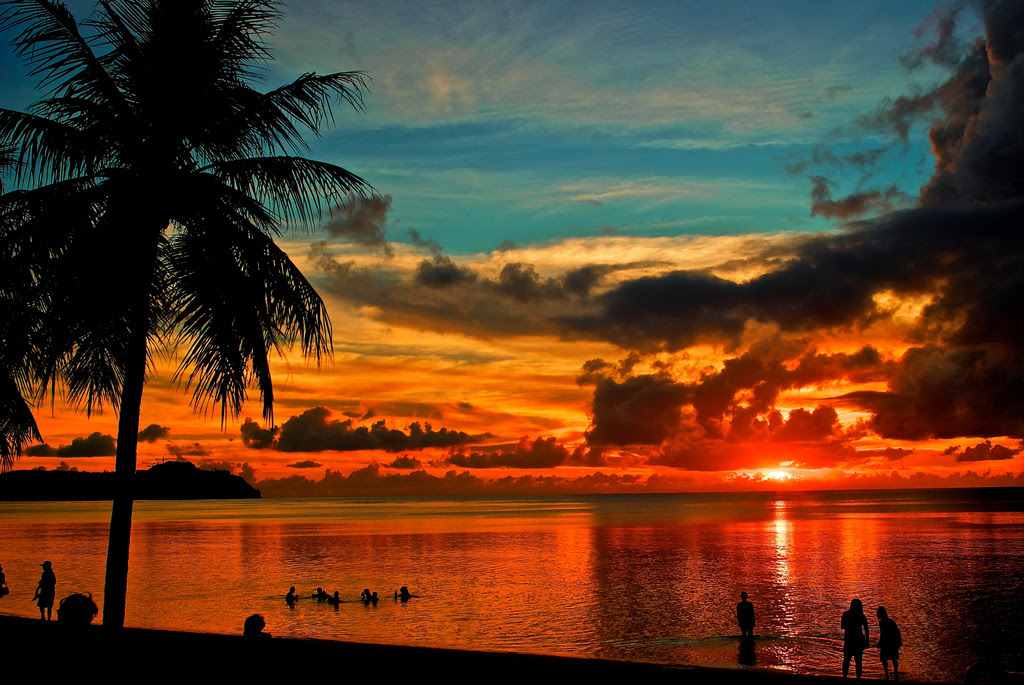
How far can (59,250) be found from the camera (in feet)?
36.8

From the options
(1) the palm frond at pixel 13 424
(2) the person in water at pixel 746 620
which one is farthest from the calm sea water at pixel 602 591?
(1) the palm frond at pixel 13 424

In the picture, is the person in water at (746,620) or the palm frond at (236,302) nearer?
the palm frond at (236,302)

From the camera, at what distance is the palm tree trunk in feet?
35.9

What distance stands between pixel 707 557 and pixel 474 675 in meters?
57.6

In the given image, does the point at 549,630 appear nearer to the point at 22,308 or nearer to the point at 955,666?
the point at 955,666

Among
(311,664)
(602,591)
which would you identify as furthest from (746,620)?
(311,664)

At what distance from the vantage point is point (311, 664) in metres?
9.19

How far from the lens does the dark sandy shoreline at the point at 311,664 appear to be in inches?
335

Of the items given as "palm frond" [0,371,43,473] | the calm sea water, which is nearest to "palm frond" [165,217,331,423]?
"palm frond" [0,371,43,473]

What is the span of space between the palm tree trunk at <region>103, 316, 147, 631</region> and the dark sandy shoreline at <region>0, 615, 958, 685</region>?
0.64m

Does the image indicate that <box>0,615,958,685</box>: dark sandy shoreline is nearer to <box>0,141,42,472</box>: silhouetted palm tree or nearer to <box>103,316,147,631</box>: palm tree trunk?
<box>103,316,147,631</box>: palm tree trunk

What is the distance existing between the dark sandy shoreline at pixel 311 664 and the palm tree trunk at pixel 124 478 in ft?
2.09

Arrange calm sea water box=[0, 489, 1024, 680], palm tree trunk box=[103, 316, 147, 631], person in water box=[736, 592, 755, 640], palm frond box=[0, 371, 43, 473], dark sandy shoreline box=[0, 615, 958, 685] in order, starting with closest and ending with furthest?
dark sandy shoreline box=[0, 615, 958, 685] < palm tree trunk box=[103, 316, 147, 631] < palm frond box=[0, 371, 43, 473] < person in water box=[736, 592, 755, 640] < calm sea water box=[0, 489, 1024, 680]

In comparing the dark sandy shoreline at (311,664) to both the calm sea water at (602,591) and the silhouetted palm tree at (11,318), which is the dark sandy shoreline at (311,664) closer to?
the silhouetted palm tree at (11,318)
